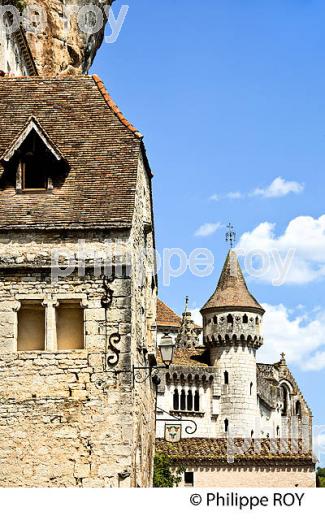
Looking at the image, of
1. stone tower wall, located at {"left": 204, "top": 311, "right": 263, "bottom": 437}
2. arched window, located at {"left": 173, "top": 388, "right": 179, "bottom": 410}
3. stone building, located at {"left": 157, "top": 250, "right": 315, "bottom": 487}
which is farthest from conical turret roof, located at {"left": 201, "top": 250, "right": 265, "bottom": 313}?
arched window, located at {"left": 173, "top": 388, "right": 179, "bottom": 410}

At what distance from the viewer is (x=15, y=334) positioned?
65.3ft

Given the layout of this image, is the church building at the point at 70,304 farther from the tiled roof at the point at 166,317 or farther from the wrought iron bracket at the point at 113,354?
the tiled roof at the point at 166,317

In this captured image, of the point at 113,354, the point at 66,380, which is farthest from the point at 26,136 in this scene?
the point at 66,380

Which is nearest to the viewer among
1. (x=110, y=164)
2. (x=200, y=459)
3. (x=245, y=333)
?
(x=110, y=164)

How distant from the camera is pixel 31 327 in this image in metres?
20.2

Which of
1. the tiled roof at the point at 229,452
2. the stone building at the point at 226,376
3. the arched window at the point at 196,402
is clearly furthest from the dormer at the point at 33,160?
the arched window at the point at 196,402

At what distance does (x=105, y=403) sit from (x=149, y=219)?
598 centimetres

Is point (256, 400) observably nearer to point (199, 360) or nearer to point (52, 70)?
point (199, 360)

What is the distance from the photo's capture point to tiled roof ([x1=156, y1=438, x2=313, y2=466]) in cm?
3969

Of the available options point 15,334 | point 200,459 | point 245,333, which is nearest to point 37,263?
point 15,334

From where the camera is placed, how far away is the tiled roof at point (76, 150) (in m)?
20.3

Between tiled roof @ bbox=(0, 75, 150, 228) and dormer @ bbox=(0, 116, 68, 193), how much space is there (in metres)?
0.15

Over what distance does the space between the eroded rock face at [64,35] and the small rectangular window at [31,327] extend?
119 ft

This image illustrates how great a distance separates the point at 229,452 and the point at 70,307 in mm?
22534
